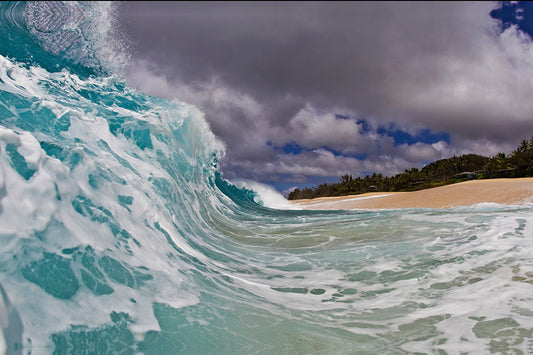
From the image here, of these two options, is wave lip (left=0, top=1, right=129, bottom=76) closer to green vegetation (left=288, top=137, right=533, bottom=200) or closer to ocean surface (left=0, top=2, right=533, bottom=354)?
ocean surface (left=0, top=2, right=533, bottom=354)

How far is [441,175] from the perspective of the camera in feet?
225

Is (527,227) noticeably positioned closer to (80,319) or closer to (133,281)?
(133,281)

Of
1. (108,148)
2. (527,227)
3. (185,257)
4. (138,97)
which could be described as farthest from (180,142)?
(527,227)

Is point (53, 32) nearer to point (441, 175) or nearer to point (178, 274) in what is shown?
point (178, 274)

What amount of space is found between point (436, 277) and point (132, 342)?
3622mm

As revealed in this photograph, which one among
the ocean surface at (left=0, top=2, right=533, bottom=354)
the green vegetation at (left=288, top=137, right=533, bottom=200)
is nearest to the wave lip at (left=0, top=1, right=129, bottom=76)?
the ocean surface at (left=0, top=2, right=533, bottom=354)

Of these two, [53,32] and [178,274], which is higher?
[53,32]

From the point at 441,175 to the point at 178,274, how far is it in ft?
250

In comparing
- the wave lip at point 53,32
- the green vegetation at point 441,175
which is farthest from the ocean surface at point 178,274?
the green vegetation at point 441,175

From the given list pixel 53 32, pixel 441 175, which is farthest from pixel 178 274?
pixel 441 175

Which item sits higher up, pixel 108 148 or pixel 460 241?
pixel 108 148

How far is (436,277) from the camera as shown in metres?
4.01

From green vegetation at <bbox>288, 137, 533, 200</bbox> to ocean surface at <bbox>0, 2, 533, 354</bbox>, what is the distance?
52.4m

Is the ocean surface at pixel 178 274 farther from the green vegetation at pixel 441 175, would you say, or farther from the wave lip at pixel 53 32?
the green vegetation at pixel 441 175
